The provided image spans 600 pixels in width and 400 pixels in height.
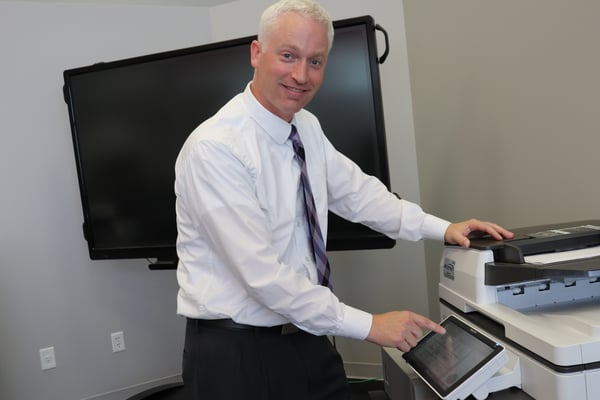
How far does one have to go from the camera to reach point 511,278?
1132mm

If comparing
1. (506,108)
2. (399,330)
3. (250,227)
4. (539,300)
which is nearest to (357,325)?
(399,330)

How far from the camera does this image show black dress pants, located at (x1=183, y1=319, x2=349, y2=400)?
125 cm

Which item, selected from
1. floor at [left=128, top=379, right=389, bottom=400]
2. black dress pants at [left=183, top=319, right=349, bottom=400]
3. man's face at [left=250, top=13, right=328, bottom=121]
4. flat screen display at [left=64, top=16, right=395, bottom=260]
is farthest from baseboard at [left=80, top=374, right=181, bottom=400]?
man's face at [left=250, top=13, right=328, bottom=121]

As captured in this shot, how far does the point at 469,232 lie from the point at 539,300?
292 mm

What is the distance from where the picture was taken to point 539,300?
1.22 m

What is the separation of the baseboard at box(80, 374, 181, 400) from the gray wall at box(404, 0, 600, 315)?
1603mm

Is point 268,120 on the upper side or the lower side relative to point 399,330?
upper

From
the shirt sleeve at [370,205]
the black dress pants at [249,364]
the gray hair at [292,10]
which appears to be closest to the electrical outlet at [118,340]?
the black dress pants at [249,364]

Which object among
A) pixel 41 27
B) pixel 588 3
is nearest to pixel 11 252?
pixel 41 27

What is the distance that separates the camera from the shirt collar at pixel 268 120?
50.5 inches

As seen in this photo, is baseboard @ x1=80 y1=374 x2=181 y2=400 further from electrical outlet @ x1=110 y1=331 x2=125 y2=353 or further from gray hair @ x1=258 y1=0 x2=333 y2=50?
gray hair @ x1=258 y1=0 x2=333 y2=50

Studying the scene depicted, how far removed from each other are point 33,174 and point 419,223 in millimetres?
2178

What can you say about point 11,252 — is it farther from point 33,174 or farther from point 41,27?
point 41,27

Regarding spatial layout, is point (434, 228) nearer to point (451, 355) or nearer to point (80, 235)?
point (451, 355)
